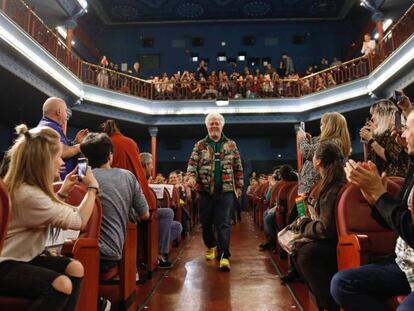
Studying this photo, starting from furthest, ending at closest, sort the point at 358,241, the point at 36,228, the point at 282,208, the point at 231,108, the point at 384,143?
the point at 231,108, the point at 282,208, the point at 384,143, the point at 358,241, the point at 36,228

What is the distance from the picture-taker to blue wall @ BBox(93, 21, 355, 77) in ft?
56.9

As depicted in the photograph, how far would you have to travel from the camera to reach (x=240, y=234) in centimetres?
648

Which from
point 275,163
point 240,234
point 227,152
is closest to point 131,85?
point 275,163

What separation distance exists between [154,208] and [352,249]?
1932mm

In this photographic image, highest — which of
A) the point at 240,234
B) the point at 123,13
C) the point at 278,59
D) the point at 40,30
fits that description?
the point at 123,13

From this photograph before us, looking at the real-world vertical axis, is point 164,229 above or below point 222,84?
below

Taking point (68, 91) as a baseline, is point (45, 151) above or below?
below

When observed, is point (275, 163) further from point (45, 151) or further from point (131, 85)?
point (45, 151)

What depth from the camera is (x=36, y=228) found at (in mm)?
1498

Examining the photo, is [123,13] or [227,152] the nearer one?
[227,152]

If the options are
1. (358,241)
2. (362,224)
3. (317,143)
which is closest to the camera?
(358,241)

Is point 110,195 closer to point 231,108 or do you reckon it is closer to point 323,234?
point 323,234

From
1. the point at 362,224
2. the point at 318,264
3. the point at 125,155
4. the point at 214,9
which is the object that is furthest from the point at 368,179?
the point at 214,9

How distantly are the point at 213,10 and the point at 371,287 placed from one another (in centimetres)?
1652
